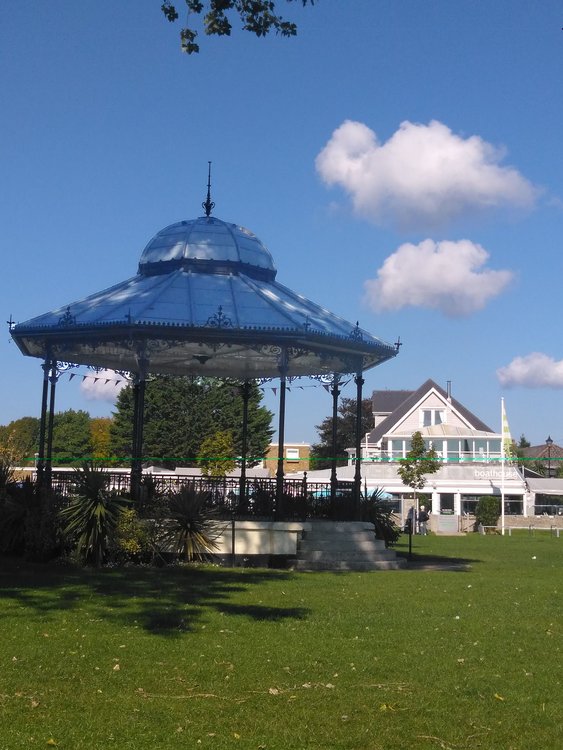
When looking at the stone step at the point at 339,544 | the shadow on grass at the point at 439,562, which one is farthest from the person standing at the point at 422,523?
the stone step at the point at 339,544

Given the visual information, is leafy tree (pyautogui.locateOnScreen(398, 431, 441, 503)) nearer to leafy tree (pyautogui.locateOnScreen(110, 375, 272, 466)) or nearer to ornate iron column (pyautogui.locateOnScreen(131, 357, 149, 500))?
leafy tree (pyautogui.locateOnScreen(110, 375, 272, 466))

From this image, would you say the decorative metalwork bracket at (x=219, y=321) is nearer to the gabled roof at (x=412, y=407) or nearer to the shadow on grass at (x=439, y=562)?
the shadow on grass at (x=439, y=562)

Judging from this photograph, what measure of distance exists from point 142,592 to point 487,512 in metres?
37.0

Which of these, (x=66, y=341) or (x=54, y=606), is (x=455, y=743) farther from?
(x=66, y=341)

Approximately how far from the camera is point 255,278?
22391 mm

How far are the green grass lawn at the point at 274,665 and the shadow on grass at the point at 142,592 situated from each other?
4 centimetres

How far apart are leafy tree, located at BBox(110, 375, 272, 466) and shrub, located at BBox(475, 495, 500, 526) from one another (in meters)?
20.5

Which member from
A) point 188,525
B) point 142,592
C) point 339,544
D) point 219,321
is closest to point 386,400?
point 339,544

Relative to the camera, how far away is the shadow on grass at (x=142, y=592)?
11539 millimetres

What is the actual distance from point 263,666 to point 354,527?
11.6 metres

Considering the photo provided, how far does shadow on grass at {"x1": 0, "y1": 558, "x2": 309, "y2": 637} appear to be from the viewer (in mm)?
11539

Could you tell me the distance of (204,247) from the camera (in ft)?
71.8

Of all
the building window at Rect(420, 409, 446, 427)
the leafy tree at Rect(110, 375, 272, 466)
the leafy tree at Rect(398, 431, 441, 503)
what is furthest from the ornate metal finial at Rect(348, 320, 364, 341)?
the building window at Rect(420, 409, 446, 427)

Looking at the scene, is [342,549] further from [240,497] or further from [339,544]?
[240,497]
